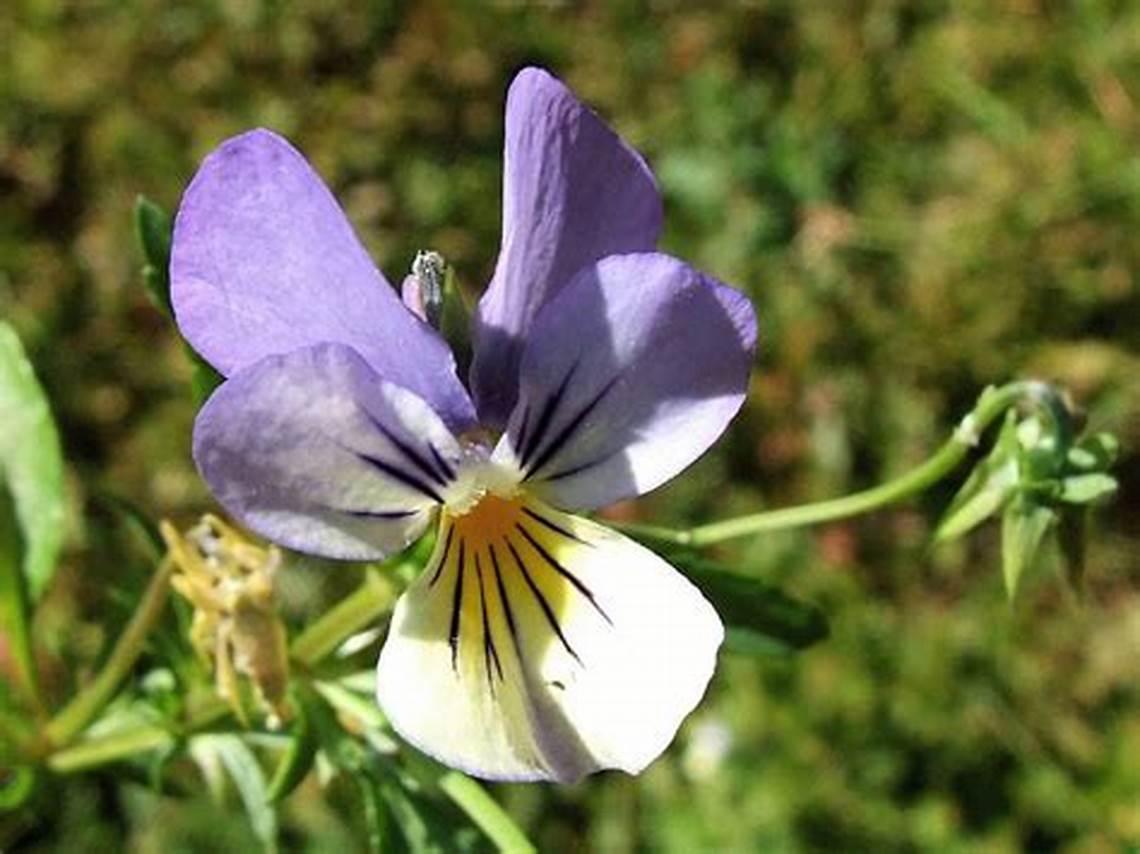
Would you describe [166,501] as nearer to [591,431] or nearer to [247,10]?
[247,10]

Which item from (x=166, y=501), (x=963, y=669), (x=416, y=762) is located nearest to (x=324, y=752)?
(x=416, y=762)

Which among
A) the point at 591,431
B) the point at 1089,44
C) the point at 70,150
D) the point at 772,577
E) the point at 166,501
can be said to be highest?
the point at 591,431

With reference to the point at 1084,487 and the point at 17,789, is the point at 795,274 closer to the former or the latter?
the point at 1084,487

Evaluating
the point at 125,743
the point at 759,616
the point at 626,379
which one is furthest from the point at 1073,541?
the point at 125,743

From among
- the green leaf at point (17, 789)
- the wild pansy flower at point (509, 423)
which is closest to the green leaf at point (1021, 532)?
the wild pansy flower at point (509, 423)

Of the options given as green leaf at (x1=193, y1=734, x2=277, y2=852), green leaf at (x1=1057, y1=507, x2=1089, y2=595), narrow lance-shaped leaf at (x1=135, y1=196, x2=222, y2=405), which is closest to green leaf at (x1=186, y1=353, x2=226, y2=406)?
narrow lance-shaped leaf at (x1=135, y1=196, x2=222, y2=405)

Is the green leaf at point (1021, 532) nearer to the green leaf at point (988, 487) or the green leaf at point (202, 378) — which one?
the green leaf at point (988, 487)
